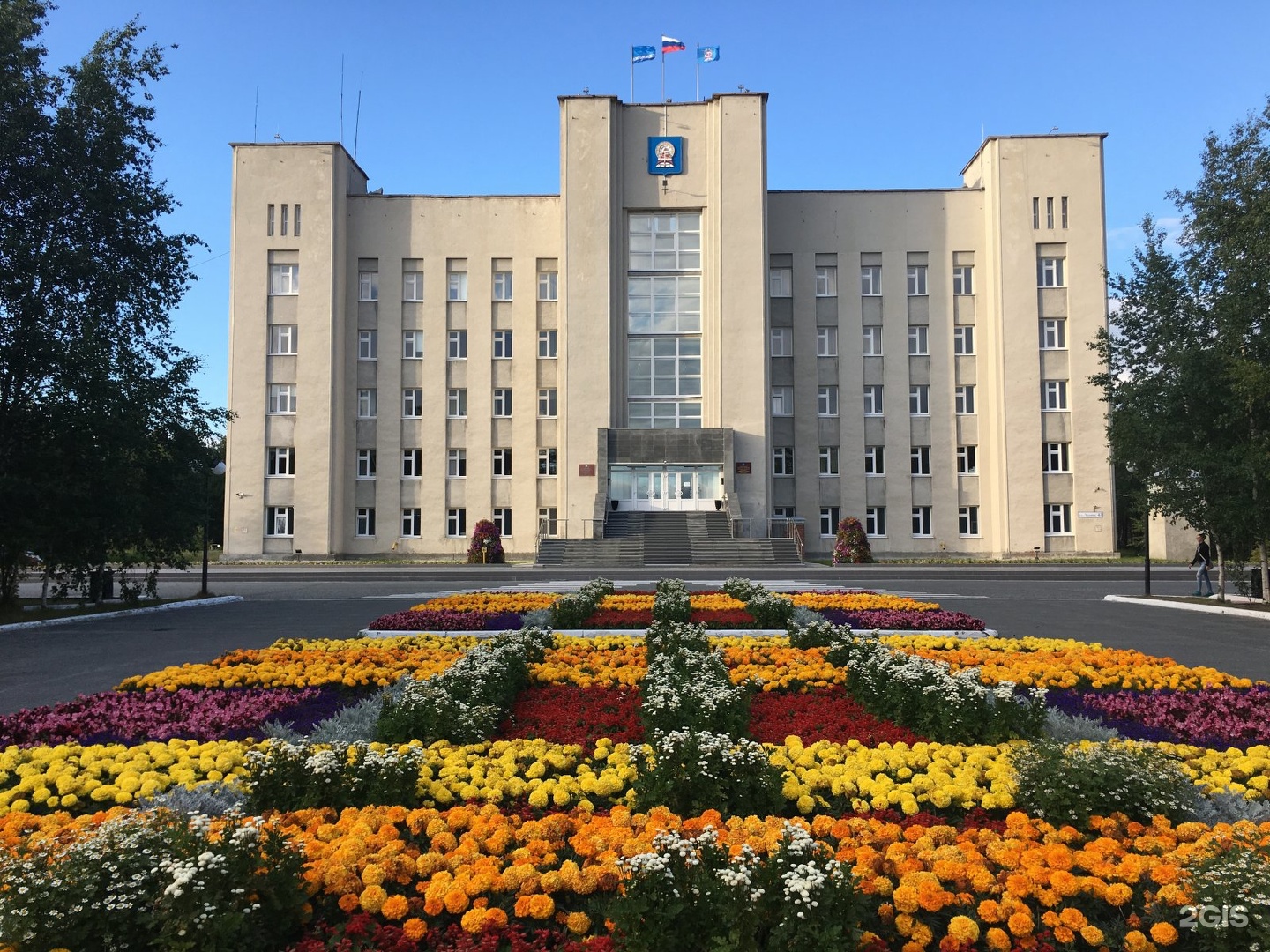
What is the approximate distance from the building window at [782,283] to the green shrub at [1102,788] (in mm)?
40679

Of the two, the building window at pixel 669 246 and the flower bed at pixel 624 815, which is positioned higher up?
the building window at pixel 669 246

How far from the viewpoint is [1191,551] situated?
138 ft

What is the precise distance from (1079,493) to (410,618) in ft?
119

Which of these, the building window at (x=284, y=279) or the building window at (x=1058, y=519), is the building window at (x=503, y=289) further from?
the building window at (x=1058, y=519)

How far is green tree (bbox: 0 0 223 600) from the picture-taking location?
16703 mm

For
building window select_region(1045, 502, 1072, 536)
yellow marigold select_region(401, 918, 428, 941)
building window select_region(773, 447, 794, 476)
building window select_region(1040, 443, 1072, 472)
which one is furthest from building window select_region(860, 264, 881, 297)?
yellow marigold select_region(401, 918, 428, 941)

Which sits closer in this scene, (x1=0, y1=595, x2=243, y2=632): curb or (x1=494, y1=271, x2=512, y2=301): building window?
(x1=0, y1=595, x2=243, y2=632): curb

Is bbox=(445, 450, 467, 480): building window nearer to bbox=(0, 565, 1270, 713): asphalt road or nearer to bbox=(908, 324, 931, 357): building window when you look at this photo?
bbox=(0, 565, 1270, 713): asphalt road

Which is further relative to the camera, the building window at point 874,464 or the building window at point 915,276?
the building window at point 915,276

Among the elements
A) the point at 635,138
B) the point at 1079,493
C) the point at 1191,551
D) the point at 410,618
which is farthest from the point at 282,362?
the point at 1191,551

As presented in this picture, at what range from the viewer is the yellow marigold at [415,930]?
3379mm

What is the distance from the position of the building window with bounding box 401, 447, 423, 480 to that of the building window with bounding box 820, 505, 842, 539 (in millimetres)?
19155

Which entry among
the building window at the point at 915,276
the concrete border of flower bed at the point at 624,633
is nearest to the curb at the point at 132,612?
the concrete border of flower bed at the point at 624,633

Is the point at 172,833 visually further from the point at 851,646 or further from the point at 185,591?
the point at 185,591
